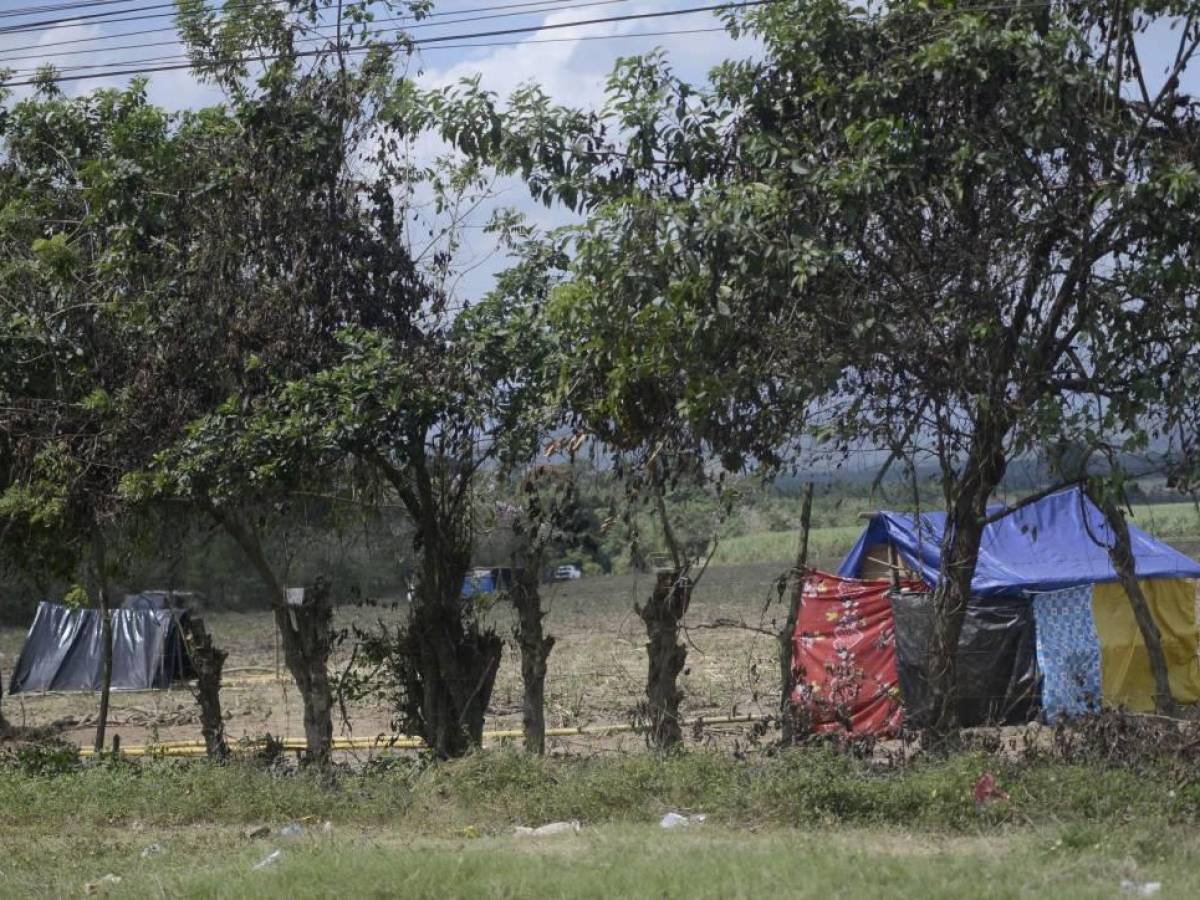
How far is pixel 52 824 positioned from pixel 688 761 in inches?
159

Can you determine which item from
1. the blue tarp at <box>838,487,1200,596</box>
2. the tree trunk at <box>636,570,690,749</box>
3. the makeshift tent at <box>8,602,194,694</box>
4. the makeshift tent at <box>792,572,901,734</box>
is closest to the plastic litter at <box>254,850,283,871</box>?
the tree trunk at <box>636,570,690,749</box>

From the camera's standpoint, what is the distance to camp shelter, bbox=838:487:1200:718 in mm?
15984

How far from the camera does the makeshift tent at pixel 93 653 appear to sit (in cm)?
2605

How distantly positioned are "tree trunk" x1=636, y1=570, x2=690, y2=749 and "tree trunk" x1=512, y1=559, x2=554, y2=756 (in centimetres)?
76

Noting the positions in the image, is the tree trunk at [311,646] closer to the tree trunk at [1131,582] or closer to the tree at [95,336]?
the tree at [95,336]

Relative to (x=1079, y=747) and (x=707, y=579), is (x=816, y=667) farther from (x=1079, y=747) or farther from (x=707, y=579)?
(x=707, y=579)

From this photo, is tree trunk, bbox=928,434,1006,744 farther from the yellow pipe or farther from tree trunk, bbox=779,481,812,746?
the yellow pipe

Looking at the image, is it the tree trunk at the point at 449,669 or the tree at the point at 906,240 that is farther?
the tree trunk at the point at 449,669

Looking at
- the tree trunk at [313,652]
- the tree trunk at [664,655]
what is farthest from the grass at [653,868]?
the tree trunk at [313,652]

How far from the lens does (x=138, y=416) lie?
11312 millimetres

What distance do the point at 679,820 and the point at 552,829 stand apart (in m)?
0.72

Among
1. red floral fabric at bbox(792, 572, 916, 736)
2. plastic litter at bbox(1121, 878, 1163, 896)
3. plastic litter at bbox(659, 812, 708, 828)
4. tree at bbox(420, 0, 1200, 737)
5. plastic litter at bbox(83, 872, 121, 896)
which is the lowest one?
plastic litter at bbox(1121, 878, 1163, 896)

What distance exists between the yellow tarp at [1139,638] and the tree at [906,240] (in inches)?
314

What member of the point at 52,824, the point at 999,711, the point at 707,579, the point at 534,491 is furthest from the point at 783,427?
the point at 707,579
